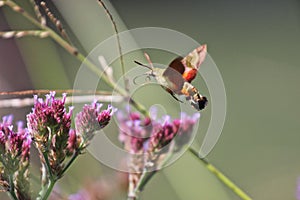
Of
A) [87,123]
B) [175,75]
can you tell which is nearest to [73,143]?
[87,123]

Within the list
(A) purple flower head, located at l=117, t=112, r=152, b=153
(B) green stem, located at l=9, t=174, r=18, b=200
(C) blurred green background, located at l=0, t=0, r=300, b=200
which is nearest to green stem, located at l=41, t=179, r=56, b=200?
(B) green stem, located at l=9, t=174, r=18, b=200

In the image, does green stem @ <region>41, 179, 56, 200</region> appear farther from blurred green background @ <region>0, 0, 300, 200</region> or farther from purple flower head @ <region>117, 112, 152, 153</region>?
blurred green background @ <region>0, 0, 300, 200</region>

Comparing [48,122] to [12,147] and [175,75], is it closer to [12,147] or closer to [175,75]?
[12,147]

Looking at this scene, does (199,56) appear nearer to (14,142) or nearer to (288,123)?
(14,142)

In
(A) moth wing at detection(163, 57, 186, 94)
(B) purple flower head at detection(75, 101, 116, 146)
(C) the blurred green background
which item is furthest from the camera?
(C) the blurred green background

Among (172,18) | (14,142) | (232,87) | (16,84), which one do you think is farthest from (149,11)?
(14,142)

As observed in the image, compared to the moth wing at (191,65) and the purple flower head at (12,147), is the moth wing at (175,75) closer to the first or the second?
the moth wing at (191,65)

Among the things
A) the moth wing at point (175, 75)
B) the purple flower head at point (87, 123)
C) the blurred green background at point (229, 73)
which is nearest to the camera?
the moth wing at point (175, 75)

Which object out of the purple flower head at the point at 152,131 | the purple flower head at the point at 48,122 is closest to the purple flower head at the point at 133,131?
the purple flower head at the point at 152,131
